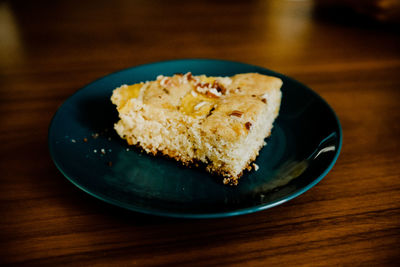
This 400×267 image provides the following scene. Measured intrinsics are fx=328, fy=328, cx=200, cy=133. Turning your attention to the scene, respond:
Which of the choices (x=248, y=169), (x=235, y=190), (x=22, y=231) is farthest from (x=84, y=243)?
(x=248, y=169)

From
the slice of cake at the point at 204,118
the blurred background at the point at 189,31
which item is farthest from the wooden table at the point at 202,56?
the slice of cake at the point at 204,118

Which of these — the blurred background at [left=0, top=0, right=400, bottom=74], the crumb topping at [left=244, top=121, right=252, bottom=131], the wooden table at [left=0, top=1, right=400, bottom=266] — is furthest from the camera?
the blurred background at [left=0, top=0, right=400, bottom=74]

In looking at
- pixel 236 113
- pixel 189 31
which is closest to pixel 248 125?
pixel 236 113

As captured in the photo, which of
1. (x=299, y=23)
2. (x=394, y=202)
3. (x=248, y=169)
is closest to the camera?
(x=394, y=202)

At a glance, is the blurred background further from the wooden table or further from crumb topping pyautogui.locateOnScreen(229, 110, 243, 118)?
crumb topping pyautogui.locateOnScreen(229, 110, 243, 118)

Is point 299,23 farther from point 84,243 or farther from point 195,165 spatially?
point 84,243

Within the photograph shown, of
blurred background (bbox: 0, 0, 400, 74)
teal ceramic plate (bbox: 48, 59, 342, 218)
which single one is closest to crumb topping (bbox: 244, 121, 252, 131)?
teal ceramic plate (bbox: 48, 59, 342, 218)
